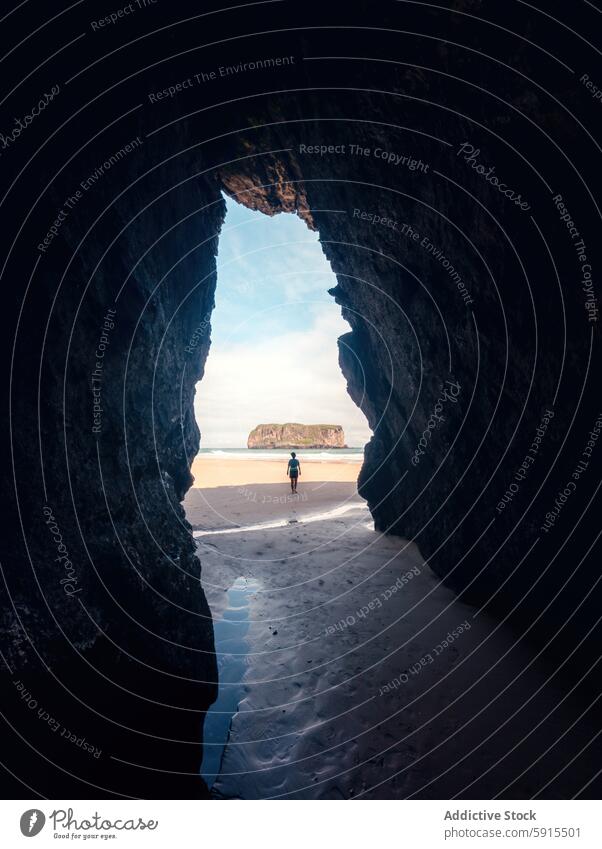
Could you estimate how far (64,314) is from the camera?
4535mm

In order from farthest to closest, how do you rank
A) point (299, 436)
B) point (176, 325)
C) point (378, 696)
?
point (299, 436) → point (176, 325) → point (378, 696)

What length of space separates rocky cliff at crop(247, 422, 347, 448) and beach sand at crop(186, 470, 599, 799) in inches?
3498

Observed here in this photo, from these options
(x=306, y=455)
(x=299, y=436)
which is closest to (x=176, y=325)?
(x=306, y=455)

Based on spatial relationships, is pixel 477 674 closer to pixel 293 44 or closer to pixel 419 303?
pixel 419 303

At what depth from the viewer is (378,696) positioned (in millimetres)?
4965

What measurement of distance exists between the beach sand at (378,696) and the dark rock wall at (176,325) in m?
0.71

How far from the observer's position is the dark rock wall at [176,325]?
12.5ft

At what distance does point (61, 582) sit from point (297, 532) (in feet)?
33.0

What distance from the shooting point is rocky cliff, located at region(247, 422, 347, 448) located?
99.3m

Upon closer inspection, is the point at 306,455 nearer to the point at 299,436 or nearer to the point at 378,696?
the point at 299,436

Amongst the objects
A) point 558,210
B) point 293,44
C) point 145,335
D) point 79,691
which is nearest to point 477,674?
point 79,691

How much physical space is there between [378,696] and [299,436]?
314ft

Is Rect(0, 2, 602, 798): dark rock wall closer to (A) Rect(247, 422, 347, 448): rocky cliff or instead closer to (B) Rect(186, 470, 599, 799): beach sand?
(B) Rect(186, 470, 599, 799): beach sand

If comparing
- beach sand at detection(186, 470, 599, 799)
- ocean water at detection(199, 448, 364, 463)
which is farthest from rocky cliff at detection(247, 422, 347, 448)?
beach sand at detection(186, 470, 599, 799)
